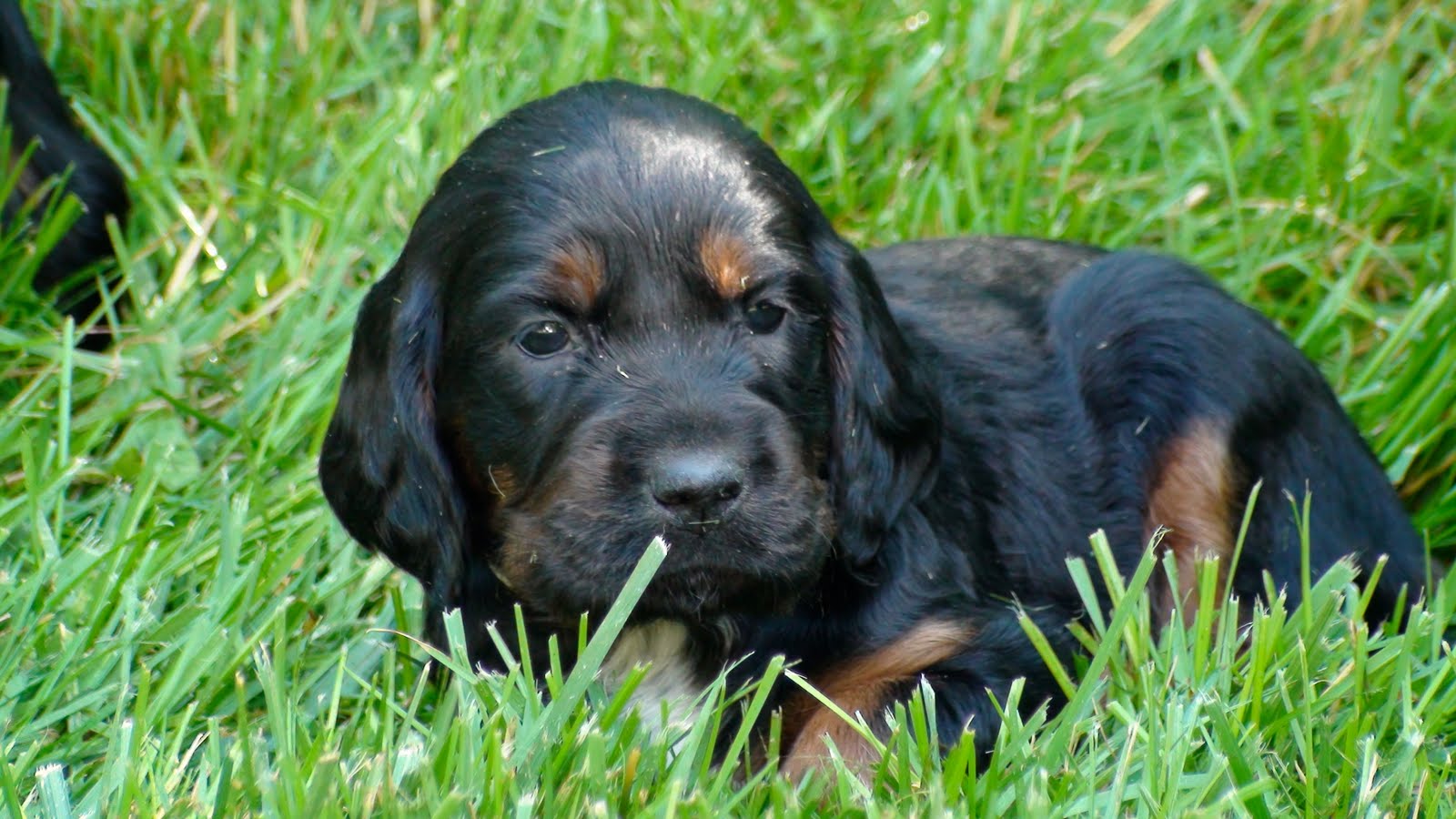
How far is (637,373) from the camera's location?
9.84ft

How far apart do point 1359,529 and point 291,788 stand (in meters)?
2.37

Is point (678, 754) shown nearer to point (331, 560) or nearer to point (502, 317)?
point (502, 317)

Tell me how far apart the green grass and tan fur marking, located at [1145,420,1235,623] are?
0.17m

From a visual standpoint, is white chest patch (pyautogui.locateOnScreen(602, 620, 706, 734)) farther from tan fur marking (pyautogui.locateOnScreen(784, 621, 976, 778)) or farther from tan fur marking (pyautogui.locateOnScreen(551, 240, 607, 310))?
tan fur marking (pyautogui.locateOnScreen(551, 240, 607, 310))

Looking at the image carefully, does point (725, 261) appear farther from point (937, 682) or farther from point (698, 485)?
point (937, 682)

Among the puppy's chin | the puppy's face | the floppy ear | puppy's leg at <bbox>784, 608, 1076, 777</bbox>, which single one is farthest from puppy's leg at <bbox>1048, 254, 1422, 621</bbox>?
the puppy's chin

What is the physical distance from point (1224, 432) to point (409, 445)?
170cm

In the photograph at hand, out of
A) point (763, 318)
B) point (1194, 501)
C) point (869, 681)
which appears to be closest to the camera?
point (763, 318)

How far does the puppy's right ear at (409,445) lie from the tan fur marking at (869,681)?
66 cm

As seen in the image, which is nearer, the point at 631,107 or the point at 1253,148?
the point at 631,107

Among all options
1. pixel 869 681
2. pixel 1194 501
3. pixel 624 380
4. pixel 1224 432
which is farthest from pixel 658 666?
pixel 1224 432

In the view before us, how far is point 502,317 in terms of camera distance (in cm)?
310

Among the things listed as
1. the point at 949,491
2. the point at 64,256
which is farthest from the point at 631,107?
the point at 64,256

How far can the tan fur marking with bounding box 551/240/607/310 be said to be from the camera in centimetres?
304
